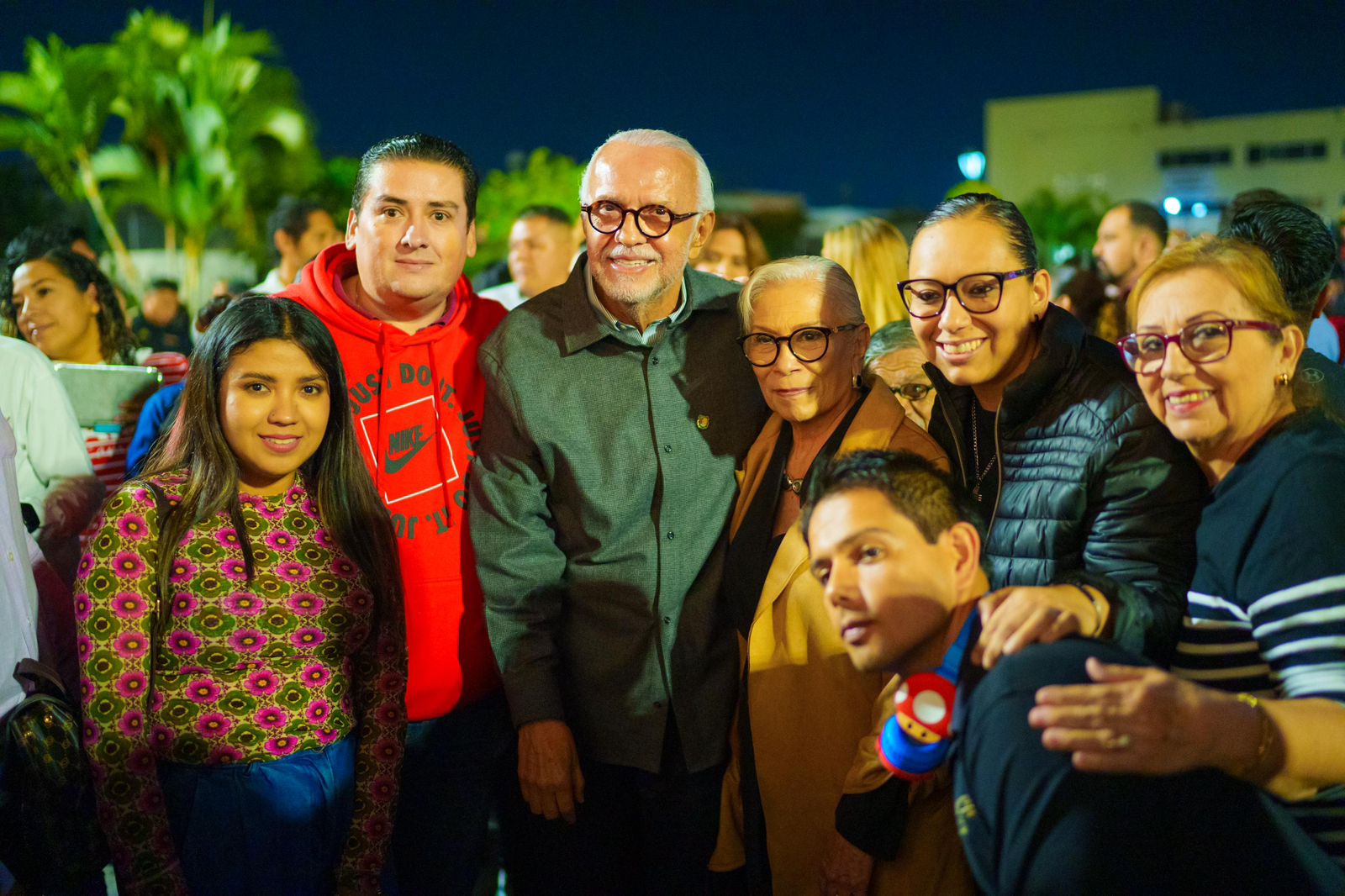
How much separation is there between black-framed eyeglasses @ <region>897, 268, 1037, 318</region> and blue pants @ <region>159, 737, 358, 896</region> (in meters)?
1.97

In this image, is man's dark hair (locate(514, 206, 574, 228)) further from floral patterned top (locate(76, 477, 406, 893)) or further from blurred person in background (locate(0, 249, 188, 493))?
floral patterned top (locate(76, 477, 406, 893))

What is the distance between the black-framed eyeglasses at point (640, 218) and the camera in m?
3.10

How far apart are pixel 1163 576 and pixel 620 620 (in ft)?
4.85

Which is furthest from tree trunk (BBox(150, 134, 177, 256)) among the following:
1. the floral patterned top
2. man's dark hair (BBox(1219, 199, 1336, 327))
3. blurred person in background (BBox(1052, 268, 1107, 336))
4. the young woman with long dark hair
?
man's dark hair (BBox(1219, 199, 1336, 327))

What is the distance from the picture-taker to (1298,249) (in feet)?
10.6

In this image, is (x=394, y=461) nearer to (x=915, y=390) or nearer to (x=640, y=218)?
(x=640, y=218)

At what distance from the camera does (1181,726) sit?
1632 millimetres

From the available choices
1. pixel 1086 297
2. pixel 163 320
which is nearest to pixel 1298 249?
pixel 1086 297

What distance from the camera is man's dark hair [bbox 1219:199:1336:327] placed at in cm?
323

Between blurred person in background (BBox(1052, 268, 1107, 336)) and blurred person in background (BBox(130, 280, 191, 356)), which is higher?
blurred person in background (BBox(130, 280, 191, 356))

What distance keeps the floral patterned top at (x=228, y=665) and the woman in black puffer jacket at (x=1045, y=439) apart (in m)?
1.67

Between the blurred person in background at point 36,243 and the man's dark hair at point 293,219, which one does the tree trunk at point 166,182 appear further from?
the blurred person in background at point 36,243

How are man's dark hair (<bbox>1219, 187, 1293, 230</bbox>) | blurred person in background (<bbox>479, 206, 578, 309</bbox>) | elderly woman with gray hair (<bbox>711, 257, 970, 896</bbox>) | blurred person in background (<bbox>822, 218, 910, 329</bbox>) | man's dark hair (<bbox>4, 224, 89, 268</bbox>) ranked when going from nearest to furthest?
1. elderly woman with gray hair (<bbox>711, 257, 970, 896</bbox>)
2. man's dark hair (<bbox>1219, 187, 1293, 230</bbox>)
3. blurred person in background (<bbox>822, 218, 910, 329</bbox>)
4. man's dark hair (<bbox>4, 224, 89, 268</bbox>)
5. blurred person in background (<bbox>479, 206, 578, 309</bbox>)

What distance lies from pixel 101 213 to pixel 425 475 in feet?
91.3
